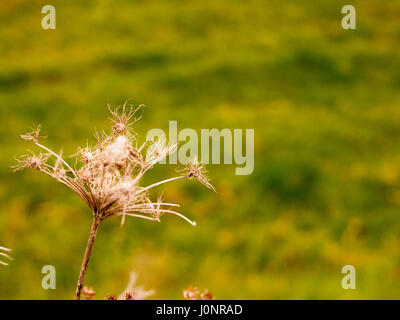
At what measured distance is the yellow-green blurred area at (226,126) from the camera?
17.9ft

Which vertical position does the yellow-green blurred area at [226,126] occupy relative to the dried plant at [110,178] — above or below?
above

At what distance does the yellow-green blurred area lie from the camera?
5465 millimetres

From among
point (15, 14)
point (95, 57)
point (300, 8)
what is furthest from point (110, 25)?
point (300, 8)

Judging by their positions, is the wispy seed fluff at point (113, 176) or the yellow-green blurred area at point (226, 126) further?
the yellow-green blurred area at point (226, 126)

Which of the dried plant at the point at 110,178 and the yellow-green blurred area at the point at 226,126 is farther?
the yellow-green blurred area at the point at 226,126

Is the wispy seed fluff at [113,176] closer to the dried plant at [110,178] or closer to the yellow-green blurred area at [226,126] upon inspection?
the dried plant at [110,178]

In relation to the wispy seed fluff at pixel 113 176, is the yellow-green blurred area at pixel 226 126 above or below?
above

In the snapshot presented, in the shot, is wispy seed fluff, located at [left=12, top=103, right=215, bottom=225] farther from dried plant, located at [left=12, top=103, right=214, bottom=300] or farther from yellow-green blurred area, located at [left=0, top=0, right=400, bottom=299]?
yellow-green blurred area, located at [left=0, top=0, right=400, bottom=299]

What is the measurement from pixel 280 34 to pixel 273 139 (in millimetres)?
4572

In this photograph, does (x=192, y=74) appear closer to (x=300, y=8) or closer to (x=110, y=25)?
(x=110, y=25)

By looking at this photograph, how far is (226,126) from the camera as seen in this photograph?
8.12m

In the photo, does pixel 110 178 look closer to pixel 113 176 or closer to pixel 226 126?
pixel 113 176

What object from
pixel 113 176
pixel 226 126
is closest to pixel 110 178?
pixel 113 176

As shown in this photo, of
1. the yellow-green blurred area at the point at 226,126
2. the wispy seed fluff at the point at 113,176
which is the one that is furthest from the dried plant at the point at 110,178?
the yellow-green blurred area at the point at 226,126
